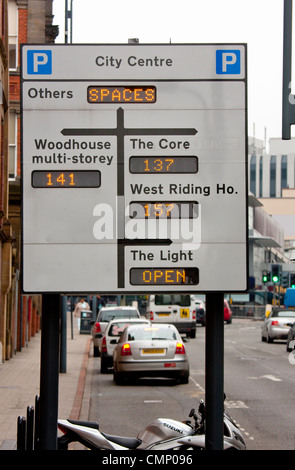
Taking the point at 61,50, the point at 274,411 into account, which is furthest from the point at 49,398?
the point at 274,411

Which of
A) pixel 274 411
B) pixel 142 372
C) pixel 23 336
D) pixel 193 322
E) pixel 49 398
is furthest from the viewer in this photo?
pixel 193 322

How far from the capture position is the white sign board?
20.7ft

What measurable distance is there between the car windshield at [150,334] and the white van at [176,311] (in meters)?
22.5

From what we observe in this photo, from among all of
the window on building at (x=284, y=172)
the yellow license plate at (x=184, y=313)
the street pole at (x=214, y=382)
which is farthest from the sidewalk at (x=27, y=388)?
the window on building at (x=284, y=172)

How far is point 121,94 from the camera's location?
6.39 meters

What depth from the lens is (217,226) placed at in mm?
6309

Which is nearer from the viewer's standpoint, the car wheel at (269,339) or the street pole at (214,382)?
the street pole at (214,382)

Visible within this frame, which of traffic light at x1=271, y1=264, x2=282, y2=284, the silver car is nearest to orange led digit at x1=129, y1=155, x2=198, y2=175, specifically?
the silver car

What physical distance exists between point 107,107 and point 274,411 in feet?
33.2

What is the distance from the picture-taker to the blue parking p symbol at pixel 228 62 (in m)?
6.39

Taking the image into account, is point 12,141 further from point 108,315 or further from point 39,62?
point 39,62

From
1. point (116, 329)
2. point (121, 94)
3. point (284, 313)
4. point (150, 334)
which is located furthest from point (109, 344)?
point (121, 94)

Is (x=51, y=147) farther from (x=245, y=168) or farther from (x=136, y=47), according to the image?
(x=245, y=168)

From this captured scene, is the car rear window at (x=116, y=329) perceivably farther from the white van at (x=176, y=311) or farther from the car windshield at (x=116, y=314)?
the white van at (x=176, y=311)
